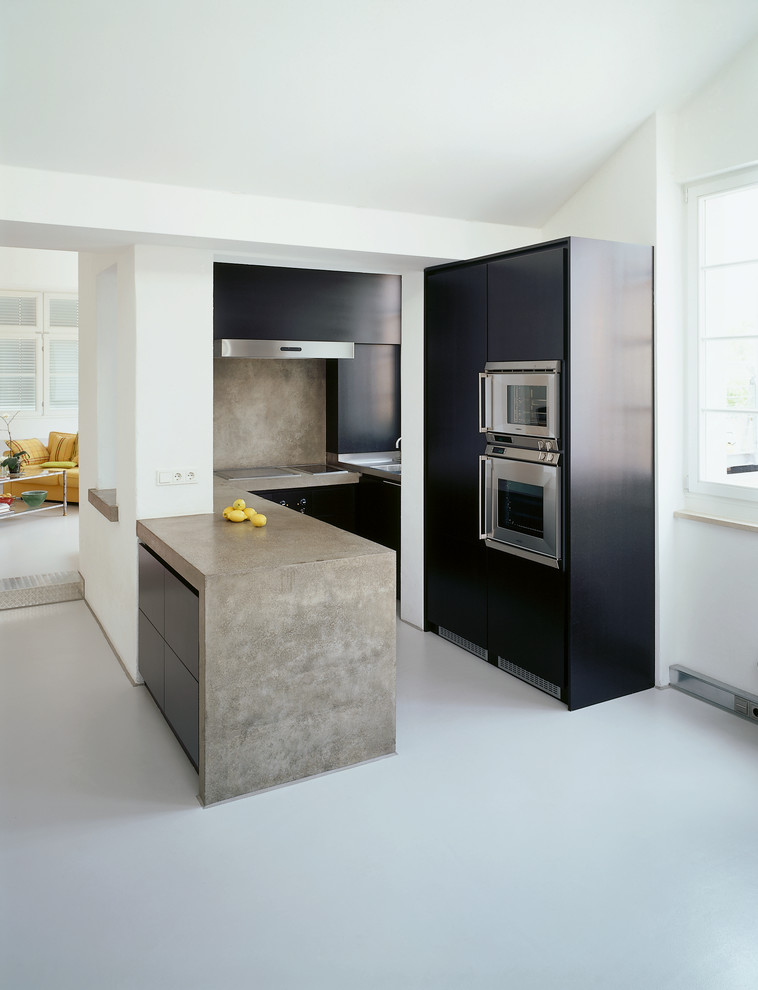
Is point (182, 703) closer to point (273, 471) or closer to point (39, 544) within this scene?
point (273, 471)

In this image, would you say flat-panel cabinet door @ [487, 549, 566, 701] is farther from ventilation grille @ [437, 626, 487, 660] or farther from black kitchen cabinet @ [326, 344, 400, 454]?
black kitchen cabinet @ [326, 344, 400, 454]

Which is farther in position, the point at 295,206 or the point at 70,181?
the point at 295,206

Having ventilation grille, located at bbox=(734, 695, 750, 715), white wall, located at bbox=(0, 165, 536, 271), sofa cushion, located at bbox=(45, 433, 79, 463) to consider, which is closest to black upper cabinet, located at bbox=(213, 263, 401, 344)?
white wall, located at bbox=(0, 165, 536, 271)

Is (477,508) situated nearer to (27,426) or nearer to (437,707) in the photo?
(437,707)

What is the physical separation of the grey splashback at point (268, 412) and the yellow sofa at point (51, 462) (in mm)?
3511

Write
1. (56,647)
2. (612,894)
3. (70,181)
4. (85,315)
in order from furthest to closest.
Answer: (85,315) < (56,647) < (70,181) < (612,894)

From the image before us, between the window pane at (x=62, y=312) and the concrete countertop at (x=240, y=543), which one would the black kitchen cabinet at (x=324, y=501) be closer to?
the concrete countertop at (x=240, y=543)

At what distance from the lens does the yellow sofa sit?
8461 millimetres

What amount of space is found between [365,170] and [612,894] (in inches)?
116

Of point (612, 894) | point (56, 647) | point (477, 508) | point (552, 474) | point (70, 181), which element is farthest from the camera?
point (56, 647)

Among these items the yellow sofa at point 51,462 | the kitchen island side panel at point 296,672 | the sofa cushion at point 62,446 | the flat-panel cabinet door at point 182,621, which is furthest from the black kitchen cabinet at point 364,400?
the sofa cushion at point 62,446

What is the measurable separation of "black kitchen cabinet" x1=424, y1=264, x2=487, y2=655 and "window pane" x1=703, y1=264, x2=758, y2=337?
101 cm

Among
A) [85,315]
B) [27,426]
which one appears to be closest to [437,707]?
[85,315]

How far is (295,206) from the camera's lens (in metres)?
3.54
